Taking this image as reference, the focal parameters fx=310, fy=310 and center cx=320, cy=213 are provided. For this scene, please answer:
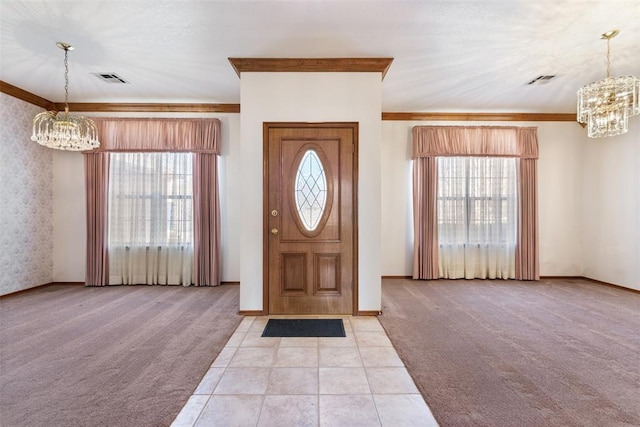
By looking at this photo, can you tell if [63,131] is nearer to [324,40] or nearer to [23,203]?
[23,203]

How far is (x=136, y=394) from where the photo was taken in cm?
210

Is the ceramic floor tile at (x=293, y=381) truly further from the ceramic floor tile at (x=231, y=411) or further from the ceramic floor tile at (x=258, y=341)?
the ceramic floor tile at (x=258, y=341)

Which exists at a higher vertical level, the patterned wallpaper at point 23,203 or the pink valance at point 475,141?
the pink valance at point 475,141

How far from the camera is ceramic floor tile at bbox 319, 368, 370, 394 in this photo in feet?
7.04

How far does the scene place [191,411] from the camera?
1.92m

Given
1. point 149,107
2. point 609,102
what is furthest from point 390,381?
point 149,107

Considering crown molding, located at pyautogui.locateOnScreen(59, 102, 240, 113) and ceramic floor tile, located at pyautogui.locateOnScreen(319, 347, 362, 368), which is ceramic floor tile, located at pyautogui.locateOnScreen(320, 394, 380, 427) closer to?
ceramic floor tile, located at pyautogui.locateOnScreen(319, 347, 362, 368)

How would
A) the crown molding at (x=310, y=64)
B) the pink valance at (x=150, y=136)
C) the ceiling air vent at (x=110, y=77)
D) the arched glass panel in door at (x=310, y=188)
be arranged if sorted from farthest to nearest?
1. the pink valance at (x=150, y=136)
2. the ceiling air vent at (x=110, y=77)
3. the arched glass panel in door at (x=310, y=188)
4. the crown molding at (x=310, y=64)

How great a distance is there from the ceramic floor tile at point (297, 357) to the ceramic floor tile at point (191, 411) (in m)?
0.64

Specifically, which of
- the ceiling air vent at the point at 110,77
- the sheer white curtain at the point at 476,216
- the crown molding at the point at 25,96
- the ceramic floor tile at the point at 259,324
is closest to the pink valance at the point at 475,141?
the sheer white curtain at the point at 476,216

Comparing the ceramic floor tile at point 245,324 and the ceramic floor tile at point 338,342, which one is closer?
the ceramic floor tile at point 338,342

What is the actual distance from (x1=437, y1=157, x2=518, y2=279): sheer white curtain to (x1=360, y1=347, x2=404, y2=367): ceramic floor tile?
10.3ft

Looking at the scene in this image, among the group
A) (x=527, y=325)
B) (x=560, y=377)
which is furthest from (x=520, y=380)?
(x=527, y=325)

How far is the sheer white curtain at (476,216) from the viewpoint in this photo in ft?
18.0
